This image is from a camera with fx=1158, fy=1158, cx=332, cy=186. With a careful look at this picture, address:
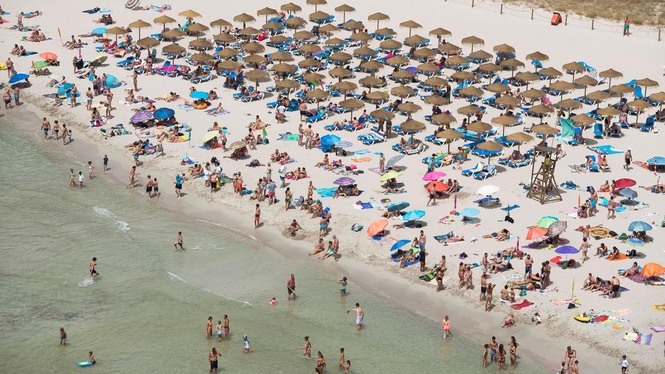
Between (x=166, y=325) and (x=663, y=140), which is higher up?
(x=663, y=140)

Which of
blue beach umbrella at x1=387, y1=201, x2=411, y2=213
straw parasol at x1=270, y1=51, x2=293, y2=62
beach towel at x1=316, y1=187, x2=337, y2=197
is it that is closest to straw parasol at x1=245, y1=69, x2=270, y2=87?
straw parasol at x1=270, y1=51, x2=293, y2=62

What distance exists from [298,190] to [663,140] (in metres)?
18.5

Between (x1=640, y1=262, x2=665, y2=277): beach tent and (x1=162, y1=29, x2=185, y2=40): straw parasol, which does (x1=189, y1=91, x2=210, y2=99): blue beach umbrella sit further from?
(x1=640, y1=262, x2=665, y2=277): beach tent

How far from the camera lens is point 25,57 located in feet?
228

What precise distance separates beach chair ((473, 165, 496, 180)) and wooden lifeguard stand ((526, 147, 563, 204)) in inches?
86.2

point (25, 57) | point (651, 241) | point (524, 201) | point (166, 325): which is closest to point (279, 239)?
point (166, 325)

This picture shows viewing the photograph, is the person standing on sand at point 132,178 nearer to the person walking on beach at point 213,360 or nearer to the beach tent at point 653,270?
the person walking on beach at point 213,360

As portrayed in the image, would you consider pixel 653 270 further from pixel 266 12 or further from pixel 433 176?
pixel 266 12

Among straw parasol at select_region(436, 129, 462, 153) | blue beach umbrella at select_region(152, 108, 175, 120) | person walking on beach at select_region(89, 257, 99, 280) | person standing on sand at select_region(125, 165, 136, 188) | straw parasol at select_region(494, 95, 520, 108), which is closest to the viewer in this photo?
person walking on beach at select_region(89, 257, 99, 280)

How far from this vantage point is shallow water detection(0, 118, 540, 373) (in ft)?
131

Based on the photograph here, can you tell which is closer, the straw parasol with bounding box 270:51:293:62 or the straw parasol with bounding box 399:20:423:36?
the straw parasol with bounding box 270:51:293:62

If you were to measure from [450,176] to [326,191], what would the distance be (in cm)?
577

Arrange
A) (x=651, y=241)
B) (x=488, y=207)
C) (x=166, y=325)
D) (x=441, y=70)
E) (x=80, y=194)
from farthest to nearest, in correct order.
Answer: (x=441, y=70) → (x=80, y=194) → (x=488, y=207) → (x=651, y=241) → (x=166, y=325)

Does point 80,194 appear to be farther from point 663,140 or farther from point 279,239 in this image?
point 663,140
